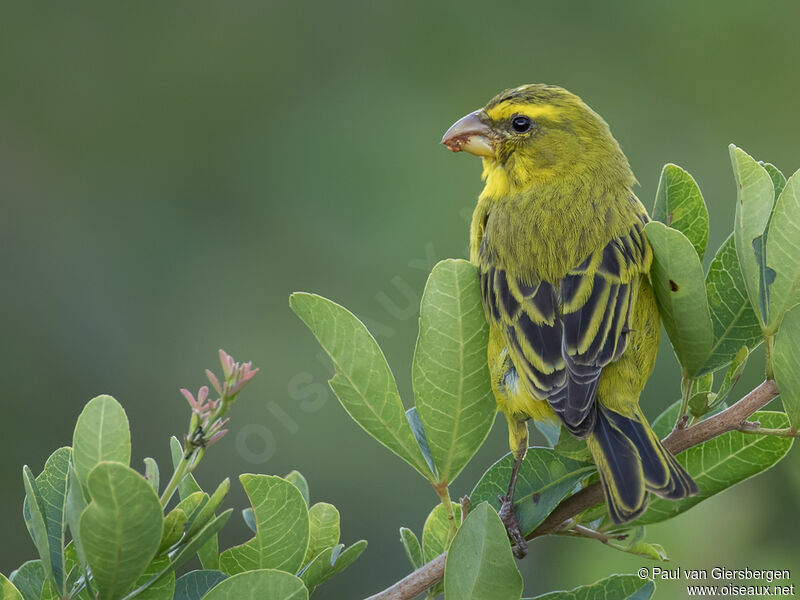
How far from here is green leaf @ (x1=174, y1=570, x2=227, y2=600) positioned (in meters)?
1.80

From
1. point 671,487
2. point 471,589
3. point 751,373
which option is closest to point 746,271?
point 671,487

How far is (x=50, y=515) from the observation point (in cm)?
186

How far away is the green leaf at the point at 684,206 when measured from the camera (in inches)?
92.1

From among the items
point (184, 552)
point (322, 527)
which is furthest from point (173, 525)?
point (322, 527)

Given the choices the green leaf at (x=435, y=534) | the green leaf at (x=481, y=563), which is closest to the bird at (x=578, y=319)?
the green leaf at (x=435, y=534)

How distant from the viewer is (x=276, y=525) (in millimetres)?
1843

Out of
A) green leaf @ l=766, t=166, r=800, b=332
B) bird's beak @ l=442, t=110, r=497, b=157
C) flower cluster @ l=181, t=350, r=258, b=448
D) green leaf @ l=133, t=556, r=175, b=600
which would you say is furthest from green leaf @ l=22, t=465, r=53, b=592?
bird's beak @ l=442, t=110, r=497, b=157

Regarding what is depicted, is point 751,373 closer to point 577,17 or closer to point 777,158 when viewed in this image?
point 777,158

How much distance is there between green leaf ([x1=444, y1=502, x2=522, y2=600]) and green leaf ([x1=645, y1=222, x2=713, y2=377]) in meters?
0.64

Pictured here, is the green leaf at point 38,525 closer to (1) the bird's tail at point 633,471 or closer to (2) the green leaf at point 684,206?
(1) the bird's tail at point 633,471

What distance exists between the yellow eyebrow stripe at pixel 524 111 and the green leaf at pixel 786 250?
161cm

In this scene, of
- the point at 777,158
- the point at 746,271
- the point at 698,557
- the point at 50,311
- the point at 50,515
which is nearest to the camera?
the point at 50,515

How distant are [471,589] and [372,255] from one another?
4071 mm

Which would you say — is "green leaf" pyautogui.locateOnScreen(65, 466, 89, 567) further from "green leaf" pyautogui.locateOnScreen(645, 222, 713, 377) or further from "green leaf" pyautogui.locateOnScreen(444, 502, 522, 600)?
"green leaf" pyautogui.locateOnScreen(645, 222, 713, 377)
